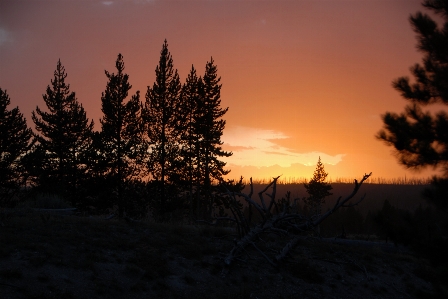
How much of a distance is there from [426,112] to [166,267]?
22.8ft

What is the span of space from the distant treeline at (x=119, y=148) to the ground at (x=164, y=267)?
21651 mm

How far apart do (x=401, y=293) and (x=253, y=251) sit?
13.6 ft

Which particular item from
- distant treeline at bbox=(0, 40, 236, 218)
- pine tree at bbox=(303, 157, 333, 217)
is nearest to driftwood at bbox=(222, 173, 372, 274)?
distant treeline at bbox=(0, 40, 236, 218)

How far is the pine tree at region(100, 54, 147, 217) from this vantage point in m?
35.0

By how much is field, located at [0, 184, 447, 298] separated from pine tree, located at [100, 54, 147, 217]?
21.3 m

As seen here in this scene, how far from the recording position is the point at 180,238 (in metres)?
12.4

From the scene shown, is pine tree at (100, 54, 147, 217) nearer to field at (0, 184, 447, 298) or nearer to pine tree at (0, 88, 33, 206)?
pine tree at (0, 88, 33, 206)

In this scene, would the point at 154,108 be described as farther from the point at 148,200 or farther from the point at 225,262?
the point at 225,262

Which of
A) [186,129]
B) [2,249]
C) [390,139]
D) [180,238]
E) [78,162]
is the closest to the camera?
[2,249]

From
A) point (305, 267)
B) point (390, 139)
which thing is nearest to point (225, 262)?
point (305, 267)

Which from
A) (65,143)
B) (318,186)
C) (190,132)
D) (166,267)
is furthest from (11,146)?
(318,186)

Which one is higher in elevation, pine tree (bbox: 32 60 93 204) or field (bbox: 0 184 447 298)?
pine tree (bbox: 32 60 93 204)

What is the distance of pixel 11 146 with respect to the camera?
32250 millimetres

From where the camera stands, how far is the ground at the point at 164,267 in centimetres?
832
